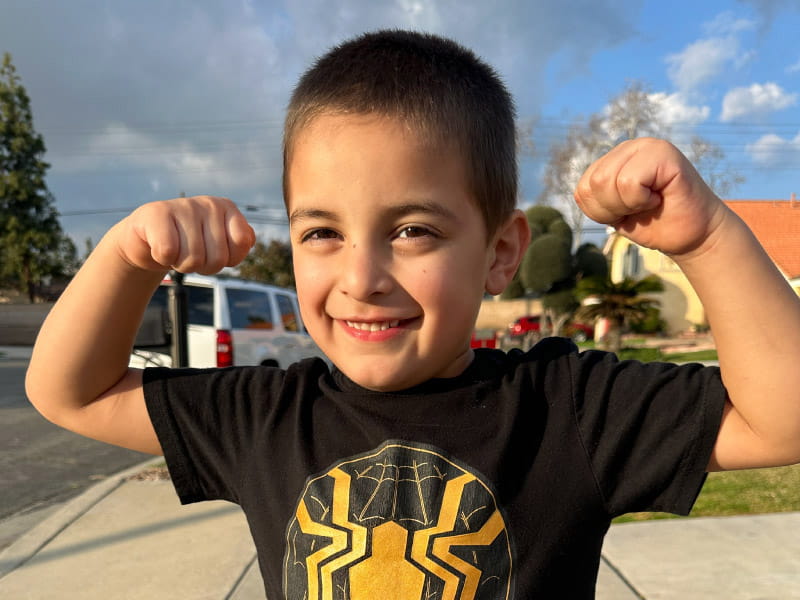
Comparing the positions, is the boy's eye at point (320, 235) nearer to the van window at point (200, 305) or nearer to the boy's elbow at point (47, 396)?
the boy's elbow at point (47, 396)

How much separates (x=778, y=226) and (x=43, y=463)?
87.4ft

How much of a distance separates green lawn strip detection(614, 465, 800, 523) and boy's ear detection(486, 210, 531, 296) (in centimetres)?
295

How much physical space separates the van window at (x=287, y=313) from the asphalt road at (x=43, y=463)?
248 cm

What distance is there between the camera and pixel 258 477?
132cm

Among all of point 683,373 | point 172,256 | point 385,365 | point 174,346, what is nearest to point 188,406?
point 172,256

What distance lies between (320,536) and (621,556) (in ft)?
8.31

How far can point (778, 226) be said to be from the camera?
25344 millimetres

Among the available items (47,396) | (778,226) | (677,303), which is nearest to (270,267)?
(677,303)

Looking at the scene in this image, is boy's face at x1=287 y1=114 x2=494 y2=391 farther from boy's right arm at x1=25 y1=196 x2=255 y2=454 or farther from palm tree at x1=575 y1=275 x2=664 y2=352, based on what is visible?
palm tree at x1=575 y1=275 x2=664 y2=352

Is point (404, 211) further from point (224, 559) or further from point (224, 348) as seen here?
point (224, 348)

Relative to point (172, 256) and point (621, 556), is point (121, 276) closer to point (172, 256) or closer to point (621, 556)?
point (172, 256)

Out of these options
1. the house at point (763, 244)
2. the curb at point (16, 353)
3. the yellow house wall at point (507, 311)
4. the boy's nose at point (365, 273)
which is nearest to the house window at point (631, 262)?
the house at point (763, 244)

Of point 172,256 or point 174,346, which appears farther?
point 174,346

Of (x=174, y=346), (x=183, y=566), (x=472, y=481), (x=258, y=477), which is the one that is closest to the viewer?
(x=472, y=481)
